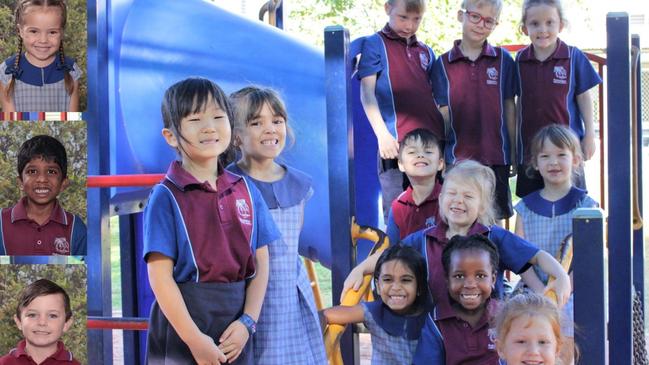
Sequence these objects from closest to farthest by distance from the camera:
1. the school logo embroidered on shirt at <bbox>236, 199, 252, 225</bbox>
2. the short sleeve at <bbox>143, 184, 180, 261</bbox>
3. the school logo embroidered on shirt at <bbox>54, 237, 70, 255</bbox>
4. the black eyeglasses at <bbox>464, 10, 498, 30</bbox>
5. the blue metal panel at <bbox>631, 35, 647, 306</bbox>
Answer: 1. the short sleeve at <bbox>143, 184, 180, 261</bbox>
2. the school logo embroidered on shirt at <bbox>236, 199, 252, 225</bbox>
3. the school logo embroidered on shirt at <bbox>54, 237, 70, 255</bbox>
4. the black eyeglasses at <bbox>464, 10, 498, 30</bbox>
5. the blue metal panel at <bbox>631, 35, 647, 306</bbox>

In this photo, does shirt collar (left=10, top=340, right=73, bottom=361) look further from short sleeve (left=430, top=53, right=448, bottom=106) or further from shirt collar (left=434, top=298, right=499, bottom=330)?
short sleeve (left=430, top=53, right=448, bottom=106)

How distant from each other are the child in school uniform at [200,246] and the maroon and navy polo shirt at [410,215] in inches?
31.1

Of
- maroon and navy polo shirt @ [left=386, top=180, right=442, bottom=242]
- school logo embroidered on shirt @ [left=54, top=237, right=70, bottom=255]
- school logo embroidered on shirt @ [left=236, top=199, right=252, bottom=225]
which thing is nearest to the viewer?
school logo embroidered on shirt @ [left=236, top=199, right=252, bottom=225]

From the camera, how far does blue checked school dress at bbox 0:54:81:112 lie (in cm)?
338

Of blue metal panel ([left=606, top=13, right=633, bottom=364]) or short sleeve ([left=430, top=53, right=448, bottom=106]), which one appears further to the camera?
short sleeve ([left=430, top=53, right=448, bottom=106])

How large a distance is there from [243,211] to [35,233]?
0.81 m

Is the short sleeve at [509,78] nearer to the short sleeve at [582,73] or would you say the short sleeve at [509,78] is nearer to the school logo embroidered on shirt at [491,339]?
the short sleeve at [582,73]

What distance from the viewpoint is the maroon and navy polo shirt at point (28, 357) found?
3318 mm

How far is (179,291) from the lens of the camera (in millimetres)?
2900

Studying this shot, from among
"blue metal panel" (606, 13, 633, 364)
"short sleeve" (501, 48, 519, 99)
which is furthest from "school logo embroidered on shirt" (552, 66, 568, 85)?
"blue metal panel" (606, 13, 633, 364)

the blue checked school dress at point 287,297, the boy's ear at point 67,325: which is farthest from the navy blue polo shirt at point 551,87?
the boy's ear at point 67,325

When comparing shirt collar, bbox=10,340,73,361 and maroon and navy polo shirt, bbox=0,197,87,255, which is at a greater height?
maroon and navy polo shirt, bbox=0,197,87,255

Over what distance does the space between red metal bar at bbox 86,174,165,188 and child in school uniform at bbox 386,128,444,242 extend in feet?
2.95

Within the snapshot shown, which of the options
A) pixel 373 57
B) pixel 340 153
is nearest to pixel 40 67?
pixel 340 153
